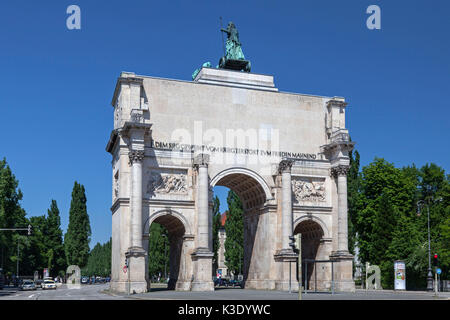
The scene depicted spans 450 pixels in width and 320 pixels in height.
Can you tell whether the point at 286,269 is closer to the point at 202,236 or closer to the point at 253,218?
the point at 253,218

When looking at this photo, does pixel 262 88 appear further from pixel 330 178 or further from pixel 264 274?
pixel 264 274

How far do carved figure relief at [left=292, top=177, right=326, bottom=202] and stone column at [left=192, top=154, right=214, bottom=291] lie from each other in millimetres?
8548

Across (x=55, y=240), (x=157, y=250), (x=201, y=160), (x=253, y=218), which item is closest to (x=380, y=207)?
(x=253, y=218)

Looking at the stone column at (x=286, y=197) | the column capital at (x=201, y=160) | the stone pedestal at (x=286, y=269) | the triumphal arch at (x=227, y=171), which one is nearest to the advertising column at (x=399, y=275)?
the triumphal arch at (x=227, y=171)

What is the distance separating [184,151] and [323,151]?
509 inches

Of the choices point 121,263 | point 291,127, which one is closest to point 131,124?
point 121,263

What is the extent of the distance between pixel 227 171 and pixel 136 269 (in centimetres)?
1129

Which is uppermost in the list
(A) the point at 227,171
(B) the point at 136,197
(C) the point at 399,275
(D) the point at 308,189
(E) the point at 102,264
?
(A) the point at 227,171

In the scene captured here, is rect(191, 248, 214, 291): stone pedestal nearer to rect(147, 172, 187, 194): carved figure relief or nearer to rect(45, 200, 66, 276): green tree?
rect(147, 172, 187, 194): carved figure relief

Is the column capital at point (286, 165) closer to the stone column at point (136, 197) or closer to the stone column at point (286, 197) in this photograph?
the stone column at point (286, 197)

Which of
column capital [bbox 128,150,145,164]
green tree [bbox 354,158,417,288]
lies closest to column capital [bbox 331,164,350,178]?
green tree [bbox 354,158,417,288]

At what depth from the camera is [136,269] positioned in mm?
46594

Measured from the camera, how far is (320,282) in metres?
54.3
